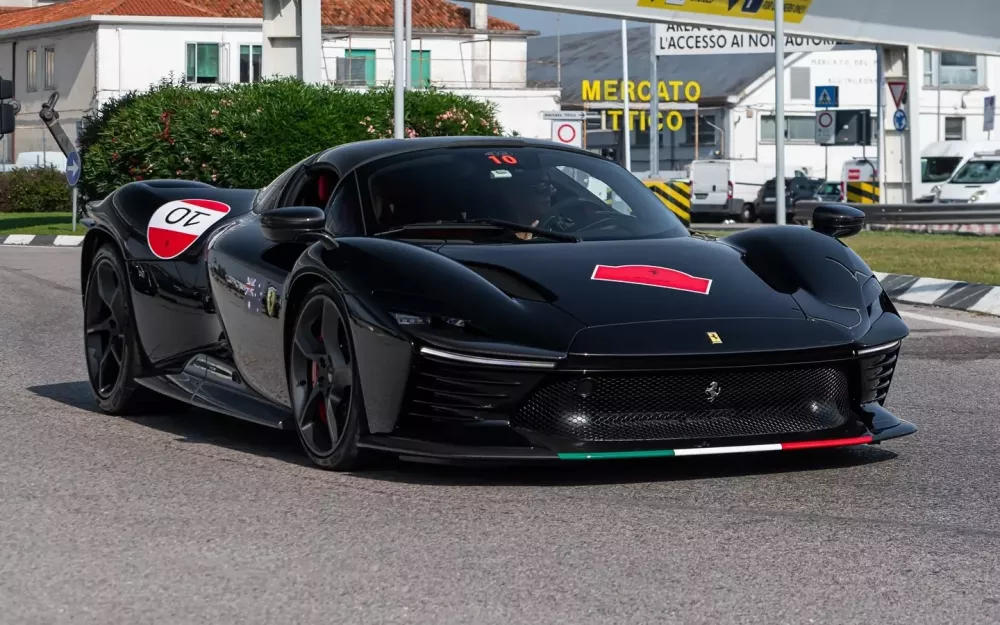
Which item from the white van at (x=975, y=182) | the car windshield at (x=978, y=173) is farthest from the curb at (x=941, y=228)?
the car windshield at (x=978, y=173)

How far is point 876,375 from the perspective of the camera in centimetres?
562

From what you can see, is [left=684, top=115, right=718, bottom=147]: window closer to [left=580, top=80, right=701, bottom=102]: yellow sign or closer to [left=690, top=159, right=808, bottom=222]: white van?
[left=580, top=80, right=701, bottom=102]: yellow sign

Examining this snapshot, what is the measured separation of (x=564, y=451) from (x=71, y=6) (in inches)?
2355

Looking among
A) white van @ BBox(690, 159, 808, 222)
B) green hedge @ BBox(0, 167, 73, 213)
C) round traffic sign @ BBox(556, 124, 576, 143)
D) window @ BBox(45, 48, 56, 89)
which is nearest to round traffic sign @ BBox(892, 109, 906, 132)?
round traffic sign @ BBox(556, 124, 576, 143)

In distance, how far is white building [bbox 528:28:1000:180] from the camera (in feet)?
215

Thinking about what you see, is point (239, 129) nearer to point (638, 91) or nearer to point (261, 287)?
point (261, 287)

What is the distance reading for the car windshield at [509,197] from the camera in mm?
6223

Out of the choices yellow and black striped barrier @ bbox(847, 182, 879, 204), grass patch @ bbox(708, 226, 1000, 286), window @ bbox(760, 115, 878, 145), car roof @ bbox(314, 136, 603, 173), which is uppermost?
window @ bbox(760, 115, 878, 145)

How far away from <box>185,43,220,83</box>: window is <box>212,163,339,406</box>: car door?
173 ft

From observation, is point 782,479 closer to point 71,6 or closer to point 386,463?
point 386,463

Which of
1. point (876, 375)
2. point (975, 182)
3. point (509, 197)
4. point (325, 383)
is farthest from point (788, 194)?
point (325, 383)

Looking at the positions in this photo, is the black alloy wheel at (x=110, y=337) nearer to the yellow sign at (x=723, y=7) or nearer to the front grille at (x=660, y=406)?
the front grille at (x=660, y=406)

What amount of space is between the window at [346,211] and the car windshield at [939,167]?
4281 centimetres

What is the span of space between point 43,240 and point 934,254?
14.7 metres
